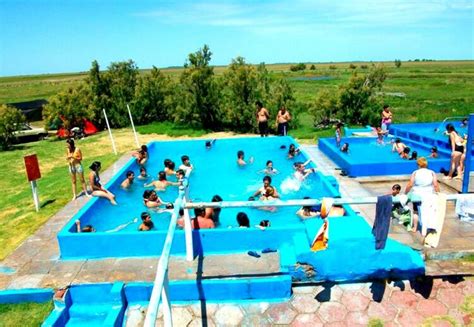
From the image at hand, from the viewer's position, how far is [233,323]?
219 inches

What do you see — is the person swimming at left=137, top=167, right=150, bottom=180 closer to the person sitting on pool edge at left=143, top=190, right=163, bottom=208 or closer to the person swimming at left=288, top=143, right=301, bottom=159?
the person sitting on pool edge at left=143, top=190, right=163, bottom=208

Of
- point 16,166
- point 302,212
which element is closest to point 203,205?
point 302,212

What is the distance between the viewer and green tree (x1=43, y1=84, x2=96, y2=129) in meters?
23.9

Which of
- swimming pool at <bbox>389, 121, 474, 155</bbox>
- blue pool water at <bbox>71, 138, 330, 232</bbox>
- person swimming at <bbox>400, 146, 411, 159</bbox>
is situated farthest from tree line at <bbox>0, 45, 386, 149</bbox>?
person swimming at <bbox>400, 146, 411, 159</bbox>

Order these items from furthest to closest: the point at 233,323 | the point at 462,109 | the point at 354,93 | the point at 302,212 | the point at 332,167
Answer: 1. the point at 462,109
2. the point at 354,93
3. the point at 332,167
4. the point at 302,212
5. the point at 233,323

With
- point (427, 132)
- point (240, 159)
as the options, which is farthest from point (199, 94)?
point (427, 132)

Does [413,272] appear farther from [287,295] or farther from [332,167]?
[332,167]

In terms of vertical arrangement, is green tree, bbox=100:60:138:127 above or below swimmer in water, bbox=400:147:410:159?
above

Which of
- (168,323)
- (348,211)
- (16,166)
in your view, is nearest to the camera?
(168,323)

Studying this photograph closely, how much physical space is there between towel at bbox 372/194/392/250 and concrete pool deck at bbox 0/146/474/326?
3.23 feet

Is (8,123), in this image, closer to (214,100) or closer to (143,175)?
(214,100)

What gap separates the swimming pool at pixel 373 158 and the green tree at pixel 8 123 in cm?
1767

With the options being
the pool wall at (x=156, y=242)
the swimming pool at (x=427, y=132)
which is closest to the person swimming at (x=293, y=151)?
the swimming pool at (x=427, y=132)

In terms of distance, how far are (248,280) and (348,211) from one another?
3191 millimetres
